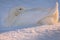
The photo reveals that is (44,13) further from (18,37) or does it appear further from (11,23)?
(18,37)

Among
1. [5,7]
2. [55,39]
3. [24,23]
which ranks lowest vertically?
[55,39]

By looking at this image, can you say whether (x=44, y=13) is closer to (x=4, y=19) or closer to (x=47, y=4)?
(x=47, y=4)

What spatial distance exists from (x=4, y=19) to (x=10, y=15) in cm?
5

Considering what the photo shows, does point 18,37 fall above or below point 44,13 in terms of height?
below

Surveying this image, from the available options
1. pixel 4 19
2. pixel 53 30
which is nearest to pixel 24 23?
pixel 4 19

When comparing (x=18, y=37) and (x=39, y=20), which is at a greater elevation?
(x=39, y=20)

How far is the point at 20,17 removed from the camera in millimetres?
1137

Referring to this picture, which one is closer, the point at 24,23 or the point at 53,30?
the point at 53,30

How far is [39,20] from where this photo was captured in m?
1.13

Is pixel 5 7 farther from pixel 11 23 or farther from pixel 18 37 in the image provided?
pixel 18 37

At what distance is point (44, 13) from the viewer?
114cm

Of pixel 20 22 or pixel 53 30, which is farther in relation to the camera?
pixel 20 22

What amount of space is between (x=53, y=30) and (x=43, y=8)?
0.38 m

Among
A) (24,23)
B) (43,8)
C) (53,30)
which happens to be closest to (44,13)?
(43,8)
